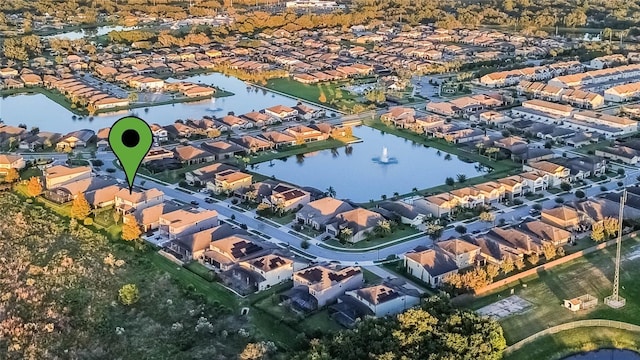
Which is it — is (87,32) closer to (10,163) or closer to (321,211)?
(10,163)

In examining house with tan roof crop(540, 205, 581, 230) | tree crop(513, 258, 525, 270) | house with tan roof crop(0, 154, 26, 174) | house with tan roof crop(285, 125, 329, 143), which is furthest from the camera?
house with tan roof crop(285, 125, 329, 143)

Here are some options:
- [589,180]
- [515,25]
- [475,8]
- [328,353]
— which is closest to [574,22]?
[515,25]

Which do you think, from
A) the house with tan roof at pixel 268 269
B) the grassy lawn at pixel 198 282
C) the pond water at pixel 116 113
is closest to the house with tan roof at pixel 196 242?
the grassy lawn at pixel 198 282

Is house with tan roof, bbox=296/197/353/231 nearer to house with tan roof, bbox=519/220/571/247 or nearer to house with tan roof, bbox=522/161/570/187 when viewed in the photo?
house with tan roof, bbox=519/220/571/247

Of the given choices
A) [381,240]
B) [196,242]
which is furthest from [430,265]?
[196,242]

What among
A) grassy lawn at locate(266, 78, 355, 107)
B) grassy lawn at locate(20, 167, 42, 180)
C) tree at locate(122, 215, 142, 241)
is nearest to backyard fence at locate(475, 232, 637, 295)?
tree at locate(122, 215, 142, 241)

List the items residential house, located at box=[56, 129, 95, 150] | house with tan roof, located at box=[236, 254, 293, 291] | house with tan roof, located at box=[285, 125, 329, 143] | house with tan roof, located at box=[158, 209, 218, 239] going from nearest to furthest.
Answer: house with tan roof, located at box=[236, 254, 293, 291] → house with tan roof, located at box=[158, 209, 218, 239] → residential house, located at box=[56, 129, 95, 150] → house with tan roof, located at box=[285, 125, 329, 143]
